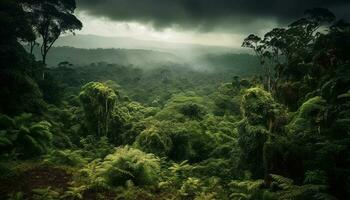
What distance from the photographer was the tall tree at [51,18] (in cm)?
3111

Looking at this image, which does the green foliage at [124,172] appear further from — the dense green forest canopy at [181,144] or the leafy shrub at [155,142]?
the leafy shrub at [155,142]

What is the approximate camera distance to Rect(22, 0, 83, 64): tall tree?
31111 mm

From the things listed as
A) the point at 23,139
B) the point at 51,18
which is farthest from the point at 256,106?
the point at 51,18

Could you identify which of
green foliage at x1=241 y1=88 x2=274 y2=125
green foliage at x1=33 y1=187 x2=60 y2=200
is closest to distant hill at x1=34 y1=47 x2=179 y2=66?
green foliage at x1=241 y1=88 x2=274 y2=125

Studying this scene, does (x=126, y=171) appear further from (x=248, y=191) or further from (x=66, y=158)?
(x=248, y=191)

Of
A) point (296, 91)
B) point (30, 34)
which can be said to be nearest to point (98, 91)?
point (30, 34)

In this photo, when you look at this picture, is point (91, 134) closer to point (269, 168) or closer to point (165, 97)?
point (269, 168)

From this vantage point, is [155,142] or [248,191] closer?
[248,191]

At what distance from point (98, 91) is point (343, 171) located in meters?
16.8

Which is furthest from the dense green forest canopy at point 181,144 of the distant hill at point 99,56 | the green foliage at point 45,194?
the distant hill at point 99,56

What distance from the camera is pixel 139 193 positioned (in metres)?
11.8

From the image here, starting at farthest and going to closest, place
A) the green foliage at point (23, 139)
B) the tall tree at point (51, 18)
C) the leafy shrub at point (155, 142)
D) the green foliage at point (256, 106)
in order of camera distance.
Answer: the tall tree at point (51, 18), the leafy shrub at point (155, 142), the green foliage at point (23, 139), the green foliage at point (256, 106)

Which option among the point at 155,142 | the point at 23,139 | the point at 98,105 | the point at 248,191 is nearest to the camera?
the point at 248,191

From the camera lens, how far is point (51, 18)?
32.8m
